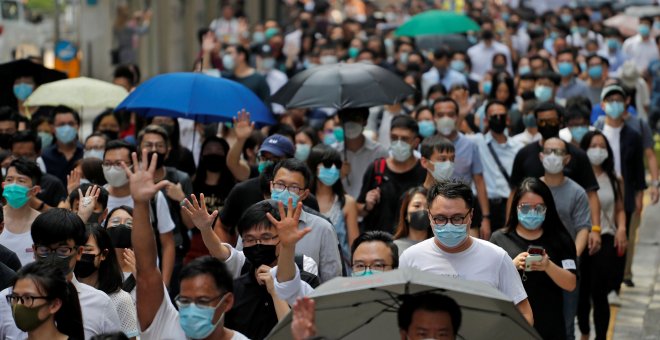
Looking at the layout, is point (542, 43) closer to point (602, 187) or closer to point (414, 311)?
point (602, 187)

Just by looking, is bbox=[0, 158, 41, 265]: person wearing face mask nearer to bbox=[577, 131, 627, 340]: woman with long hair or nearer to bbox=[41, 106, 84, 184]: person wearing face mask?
bbox=[41, 106, 84, 184]: person wearing face mask

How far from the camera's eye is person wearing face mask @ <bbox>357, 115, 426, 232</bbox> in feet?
36.2

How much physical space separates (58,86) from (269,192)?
490 cm

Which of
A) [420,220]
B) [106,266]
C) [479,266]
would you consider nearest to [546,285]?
[420,220]

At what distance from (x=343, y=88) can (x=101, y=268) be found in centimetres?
498

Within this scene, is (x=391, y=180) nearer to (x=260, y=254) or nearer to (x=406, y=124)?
(x=406, y=124)

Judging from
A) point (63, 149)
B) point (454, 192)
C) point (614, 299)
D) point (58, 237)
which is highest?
point (454, 192)

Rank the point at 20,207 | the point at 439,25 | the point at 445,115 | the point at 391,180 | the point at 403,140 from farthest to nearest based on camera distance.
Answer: the point at 439,25, the point at 445,115, the point at 403,140, the point at 391,180, the point at 20,207

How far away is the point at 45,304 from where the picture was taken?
6496mm

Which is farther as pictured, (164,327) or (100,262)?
(100,262)

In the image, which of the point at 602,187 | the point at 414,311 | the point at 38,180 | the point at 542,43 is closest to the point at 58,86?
the point at 38,180

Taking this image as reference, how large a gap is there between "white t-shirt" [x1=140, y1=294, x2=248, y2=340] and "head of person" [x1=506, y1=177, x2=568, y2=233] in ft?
10.2

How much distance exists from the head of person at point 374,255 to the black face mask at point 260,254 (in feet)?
1.48

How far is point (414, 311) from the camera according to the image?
5.89m
